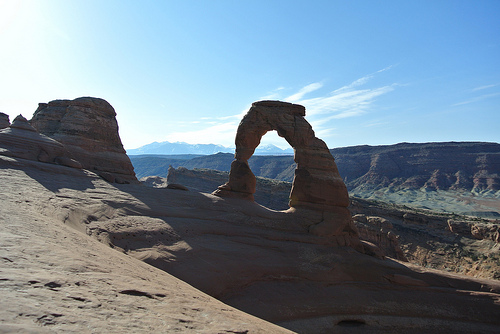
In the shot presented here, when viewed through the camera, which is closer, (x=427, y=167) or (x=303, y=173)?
(x=303, y=173)

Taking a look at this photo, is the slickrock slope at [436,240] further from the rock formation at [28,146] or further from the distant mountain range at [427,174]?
the distant mountain range at [427,174]

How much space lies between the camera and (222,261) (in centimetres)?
1269

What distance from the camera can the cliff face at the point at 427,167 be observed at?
90625 mm

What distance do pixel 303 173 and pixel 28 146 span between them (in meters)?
15.9

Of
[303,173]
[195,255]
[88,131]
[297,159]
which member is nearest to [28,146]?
[88,131]

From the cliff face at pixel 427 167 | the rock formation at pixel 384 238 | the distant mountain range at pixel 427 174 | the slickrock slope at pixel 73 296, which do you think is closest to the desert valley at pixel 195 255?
the slickrock slope at pixel 73 296

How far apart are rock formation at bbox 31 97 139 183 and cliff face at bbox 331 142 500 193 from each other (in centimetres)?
8860

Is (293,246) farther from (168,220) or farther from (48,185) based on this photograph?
(48,185)

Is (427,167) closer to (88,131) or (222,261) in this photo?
(88,131)

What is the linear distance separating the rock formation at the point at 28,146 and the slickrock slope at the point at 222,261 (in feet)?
5.20

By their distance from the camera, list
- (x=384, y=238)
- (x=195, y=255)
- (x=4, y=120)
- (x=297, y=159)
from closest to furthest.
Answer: (x=195, y=255) < (x=297, y=159) < (x=4, y=120) < (x=384, y=238)

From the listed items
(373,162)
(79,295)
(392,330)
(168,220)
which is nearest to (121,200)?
(168,220)

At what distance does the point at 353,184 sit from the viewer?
343ft

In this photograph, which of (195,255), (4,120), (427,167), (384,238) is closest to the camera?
(195,255)
